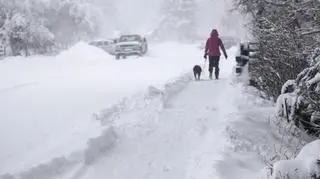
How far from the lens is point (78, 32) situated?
208 feet

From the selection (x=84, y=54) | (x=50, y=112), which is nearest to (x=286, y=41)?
(x=50, y=112)

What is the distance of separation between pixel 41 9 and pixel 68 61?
16860mm

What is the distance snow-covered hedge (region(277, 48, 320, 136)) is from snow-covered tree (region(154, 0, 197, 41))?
71508mm

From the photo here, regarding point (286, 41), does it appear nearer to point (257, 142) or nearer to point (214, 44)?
point (257, 142)

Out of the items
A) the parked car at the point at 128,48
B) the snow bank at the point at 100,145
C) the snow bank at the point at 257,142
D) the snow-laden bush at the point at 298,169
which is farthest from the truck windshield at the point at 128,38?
the snow-laden bush at the point at 298,169

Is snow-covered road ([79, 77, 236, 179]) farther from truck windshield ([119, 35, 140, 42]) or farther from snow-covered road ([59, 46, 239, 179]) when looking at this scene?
truck windshield ([119, 35, 140, 42])

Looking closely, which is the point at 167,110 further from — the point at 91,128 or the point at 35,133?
the point at 35,133

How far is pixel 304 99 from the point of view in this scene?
717cm

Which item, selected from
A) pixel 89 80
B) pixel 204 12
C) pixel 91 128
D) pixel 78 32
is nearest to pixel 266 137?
pixel 91 128

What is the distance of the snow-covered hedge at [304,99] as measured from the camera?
21.3ft

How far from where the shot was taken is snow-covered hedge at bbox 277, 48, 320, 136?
649cm

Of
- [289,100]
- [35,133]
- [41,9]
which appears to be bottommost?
[35,133]

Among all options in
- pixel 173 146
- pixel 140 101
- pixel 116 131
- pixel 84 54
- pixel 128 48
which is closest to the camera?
pixel 173 146

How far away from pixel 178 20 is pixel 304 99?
239 ft
